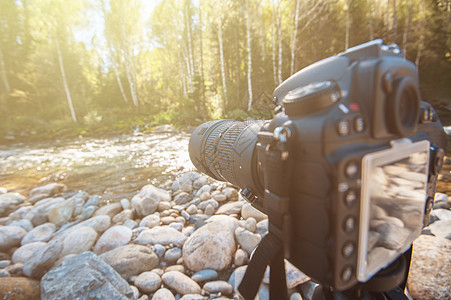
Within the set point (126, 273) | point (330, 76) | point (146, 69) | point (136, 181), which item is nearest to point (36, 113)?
point (146, 69)

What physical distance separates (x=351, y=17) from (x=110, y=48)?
16844 millimetres

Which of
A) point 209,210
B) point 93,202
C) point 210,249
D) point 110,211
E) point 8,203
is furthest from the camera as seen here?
point 8,203

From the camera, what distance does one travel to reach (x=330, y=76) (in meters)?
0.72

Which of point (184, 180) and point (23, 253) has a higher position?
point (184, 180)

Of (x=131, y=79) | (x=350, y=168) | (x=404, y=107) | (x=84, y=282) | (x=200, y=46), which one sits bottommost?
(x=84, y=282)

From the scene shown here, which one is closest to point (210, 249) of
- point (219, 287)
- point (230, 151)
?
point (219, 287)

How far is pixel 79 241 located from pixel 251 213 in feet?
5.86

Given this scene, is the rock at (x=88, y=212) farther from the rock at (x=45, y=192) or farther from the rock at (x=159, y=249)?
the rock at (x=159, y=249)

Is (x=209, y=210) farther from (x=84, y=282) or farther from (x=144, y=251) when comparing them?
(x=84, y=282)

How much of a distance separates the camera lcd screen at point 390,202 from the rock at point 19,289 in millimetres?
2171

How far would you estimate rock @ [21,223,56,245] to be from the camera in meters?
2.64

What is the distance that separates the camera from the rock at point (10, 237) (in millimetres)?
2541

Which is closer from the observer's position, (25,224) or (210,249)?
(210,249)

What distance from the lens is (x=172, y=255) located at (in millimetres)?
2086
